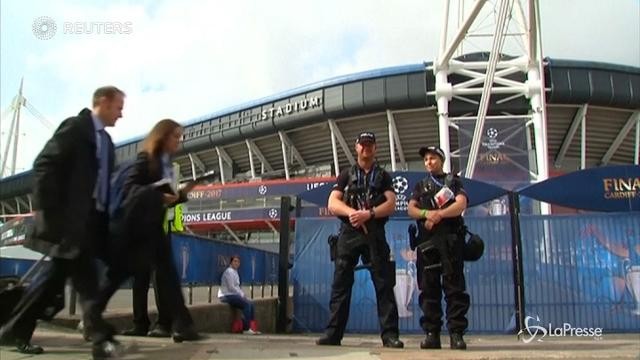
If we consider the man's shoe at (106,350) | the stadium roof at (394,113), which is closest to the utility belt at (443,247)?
the man's shoe at (106,350)

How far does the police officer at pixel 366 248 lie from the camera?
448 cm

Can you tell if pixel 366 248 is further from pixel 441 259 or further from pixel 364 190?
pixel 441 259

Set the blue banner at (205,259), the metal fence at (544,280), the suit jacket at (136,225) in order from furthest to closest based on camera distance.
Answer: the blue banner at (205,259), the metal fence at (544,280), the suit jacket at (136,225)

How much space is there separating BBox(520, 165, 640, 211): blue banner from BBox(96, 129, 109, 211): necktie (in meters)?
5.92

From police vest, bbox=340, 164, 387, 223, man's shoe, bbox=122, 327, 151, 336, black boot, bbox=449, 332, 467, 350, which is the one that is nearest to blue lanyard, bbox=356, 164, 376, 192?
police vest, bbox=340, 164, 387, 223

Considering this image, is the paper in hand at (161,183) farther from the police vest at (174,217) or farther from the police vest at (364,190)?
the police vest at (364,190)

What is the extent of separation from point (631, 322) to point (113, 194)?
6.61m

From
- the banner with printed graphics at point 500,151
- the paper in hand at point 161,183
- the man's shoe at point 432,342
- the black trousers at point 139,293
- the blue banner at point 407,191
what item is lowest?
the man's shoe at point 432,342

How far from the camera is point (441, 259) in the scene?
14.9ft

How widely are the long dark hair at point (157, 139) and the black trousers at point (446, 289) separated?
216 centimetres

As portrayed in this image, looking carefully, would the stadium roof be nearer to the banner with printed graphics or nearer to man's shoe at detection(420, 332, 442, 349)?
the banner with printed graphics

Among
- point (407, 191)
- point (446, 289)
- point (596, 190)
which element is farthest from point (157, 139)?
point (596, 190)

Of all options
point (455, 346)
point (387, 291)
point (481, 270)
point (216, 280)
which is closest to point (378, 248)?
point (387, 291)

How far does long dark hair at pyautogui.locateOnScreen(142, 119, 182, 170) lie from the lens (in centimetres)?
400
